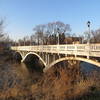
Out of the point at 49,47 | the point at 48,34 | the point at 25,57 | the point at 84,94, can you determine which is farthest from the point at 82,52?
the point at 48,34

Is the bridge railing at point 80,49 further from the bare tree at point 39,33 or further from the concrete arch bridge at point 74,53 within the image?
the bare tree at point 39,33

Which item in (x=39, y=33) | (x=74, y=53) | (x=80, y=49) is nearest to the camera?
(x=80, y=49)

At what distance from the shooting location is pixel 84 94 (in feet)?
36.0

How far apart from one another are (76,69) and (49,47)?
32.1 feet

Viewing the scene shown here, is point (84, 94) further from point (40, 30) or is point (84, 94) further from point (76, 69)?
point (40, 30)

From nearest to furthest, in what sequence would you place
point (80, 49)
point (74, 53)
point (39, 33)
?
1. point (80, 49)
2. point (74, 53)
3. point (39, 33)

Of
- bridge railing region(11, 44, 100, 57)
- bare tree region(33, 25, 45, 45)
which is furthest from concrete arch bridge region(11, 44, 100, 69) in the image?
bare tree region(33, 25, 45, 45)

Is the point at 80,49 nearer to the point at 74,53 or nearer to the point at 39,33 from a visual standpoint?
the point at 74,53

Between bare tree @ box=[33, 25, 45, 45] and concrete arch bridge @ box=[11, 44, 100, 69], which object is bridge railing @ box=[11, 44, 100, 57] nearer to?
concrete arch bridge @ box=[11, 44, 100, 69]

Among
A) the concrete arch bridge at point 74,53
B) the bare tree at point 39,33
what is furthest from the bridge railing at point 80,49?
the bare tree at point 39,33

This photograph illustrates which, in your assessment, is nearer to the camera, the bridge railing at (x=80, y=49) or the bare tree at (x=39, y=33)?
the bridge railing at (x=80, y=49)

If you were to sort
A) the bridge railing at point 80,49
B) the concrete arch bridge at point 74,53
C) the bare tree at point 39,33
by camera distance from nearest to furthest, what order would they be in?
1. the bridge railing at point 80,49
2. the concrete arch bridge at point 74,53
3. the bare tree at point 39,33

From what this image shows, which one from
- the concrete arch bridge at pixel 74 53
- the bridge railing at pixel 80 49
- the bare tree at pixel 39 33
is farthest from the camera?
the bare tree at pixel 39 33

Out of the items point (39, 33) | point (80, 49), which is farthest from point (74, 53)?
point (39, 33)
